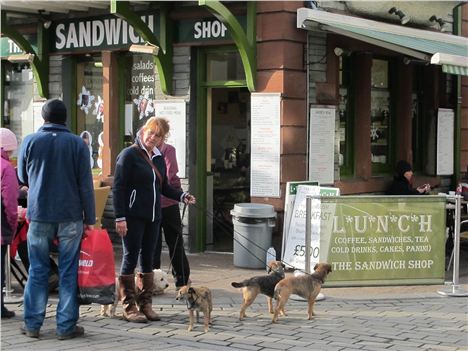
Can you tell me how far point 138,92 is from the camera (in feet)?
38.3

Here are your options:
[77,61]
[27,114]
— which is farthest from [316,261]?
[27,114]

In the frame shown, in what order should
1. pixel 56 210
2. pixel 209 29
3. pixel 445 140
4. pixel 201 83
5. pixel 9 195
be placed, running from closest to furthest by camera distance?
pixel 56 210, pixel 9 195, pixel 209 29, pixel 201 83, pixel 445 140

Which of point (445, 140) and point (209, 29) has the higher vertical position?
point (209, 29)

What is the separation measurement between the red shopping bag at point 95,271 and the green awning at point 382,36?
4638 millimetres

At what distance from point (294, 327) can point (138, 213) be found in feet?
5.62

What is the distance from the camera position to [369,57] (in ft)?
38.2

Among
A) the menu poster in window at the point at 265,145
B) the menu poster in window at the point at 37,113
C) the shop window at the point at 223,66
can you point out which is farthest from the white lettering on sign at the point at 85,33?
the menu poster in window at the point at 265,145

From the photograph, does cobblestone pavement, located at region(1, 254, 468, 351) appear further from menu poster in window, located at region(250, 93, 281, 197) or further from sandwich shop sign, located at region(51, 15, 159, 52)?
sandwich shop sign, located at region(51, 15, 159, 52)

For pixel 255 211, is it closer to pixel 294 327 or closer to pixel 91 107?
pixel 294 327

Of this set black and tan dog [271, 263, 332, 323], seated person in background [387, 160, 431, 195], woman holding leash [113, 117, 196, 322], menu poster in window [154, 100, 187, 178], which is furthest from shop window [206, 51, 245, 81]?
black and tan dog [271, 263, 332, 323]

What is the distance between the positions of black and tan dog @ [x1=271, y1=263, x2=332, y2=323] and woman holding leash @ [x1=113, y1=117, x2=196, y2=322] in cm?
113

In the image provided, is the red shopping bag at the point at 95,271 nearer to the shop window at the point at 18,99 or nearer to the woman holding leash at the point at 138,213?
the woman holding leash at the point at 138,213

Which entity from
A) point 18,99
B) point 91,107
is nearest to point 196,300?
point 91,107

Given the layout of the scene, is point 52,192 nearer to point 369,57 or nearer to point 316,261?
point 316,261
